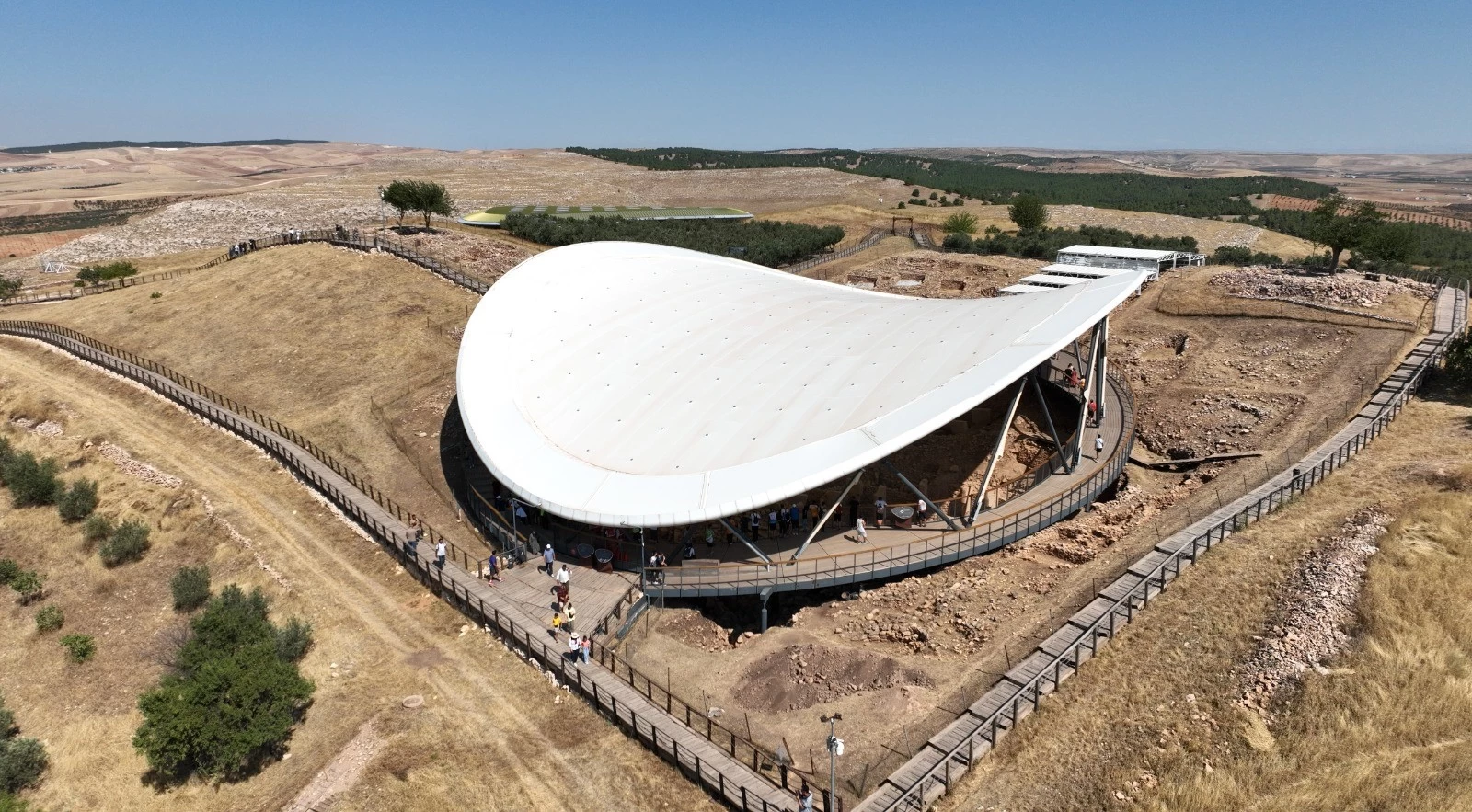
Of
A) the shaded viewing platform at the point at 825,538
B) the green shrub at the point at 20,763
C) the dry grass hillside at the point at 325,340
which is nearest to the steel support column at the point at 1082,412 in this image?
the shaded viewing platform at the point at 825,538

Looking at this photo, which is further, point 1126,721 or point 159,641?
point 159,641

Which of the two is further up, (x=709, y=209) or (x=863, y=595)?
(x=709, y=209)

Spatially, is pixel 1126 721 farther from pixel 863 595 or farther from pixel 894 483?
pixel 894 483

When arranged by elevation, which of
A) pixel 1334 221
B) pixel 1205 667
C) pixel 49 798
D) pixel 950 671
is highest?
pixel 1334 221

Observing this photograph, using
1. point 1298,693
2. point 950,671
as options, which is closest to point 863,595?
point 950,671

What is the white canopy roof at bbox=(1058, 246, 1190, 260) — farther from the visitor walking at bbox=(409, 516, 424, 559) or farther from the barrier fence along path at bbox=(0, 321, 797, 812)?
the visitor walking at bbox=(409, 516, 424, 559)

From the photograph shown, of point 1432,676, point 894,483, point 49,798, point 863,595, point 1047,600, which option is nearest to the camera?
point 1432,676

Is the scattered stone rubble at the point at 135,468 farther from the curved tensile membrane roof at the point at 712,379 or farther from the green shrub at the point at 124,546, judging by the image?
the curved tensile membrane roof at the point at 712,379

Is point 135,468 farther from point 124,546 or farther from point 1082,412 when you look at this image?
point 1082,412

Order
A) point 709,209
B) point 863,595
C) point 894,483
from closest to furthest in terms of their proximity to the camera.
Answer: point 863,595 → point 894,483 → point 709,209
